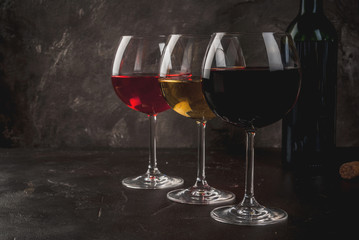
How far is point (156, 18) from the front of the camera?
186cm

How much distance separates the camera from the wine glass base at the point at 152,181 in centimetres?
124

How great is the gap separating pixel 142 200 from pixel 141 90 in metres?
0.32

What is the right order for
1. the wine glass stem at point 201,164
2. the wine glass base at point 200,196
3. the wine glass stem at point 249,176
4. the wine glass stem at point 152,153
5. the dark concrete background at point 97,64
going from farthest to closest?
1. the dark concrete background at point 97,64
2. the wine glass stem at point 152,153
3. the wine glass stem at point 201,164
4. the wine glass base at point 200,196
5. the wine glass stem at point 249,176

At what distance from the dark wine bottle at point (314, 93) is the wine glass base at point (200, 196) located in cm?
36

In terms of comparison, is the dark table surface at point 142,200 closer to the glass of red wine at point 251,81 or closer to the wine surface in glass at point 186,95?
the glass of red wine at point 251,81

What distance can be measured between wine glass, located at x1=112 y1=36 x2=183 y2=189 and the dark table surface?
9cm

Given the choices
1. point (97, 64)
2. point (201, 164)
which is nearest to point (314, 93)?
point (201, 164)

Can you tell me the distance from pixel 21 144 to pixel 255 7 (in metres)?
1.02

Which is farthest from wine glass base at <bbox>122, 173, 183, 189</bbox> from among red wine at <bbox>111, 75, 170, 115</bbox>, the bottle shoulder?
the bottle shoulder

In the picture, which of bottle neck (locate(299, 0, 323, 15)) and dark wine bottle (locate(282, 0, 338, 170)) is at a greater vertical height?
bottle neck (locate(299, 0, 323, 15))

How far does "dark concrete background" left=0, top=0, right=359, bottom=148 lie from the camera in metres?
1.86

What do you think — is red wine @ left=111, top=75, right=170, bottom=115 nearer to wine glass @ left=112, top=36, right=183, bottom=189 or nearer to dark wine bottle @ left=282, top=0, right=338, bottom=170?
wine glass @ left=112, top=36, right=183, bottom=189

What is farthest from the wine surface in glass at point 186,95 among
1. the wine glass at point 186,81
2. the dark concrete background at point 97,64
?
the dark concrete background at point 97,64

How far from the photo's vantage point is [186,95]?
114 centimetres
